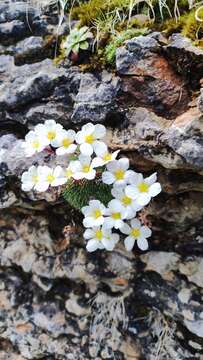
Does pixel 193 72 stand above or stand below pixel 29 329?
above

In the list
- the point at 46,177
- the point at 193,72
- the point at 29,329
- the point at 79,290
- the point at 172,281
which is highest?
the point at 193,72

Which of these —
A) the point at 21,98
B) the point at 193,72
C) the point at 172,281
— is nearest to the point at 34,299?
the point at 172,281

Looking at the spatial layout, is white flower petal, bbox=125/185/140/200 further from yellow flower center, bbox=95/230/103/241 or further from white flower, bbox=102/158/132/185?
yellow flower center, bbox=95/230/103/241

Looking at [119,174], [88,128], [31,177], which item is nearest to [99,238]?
[119,174]

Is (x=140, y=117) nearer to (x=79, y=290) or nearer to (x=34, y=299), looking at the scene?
(x=79, y=290)

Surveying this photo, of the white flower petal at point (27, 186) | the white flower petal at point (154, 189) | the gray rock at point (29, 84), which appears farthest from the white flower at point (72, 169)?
the gray rock at point (29, 84)

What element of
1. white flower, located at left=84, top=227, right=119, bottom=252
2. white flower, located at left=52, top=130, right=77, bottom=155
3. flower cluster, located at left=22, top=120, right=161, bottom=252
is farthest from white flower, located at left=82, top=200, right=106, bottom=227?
white flower, located at left=52, top=130, right=77, bottom=155
